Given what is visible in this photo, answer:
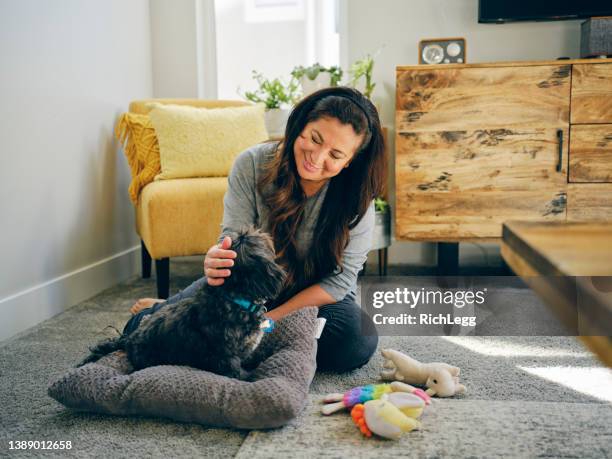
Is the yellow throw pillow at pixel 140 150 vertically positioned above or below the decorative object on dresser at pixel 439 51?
below

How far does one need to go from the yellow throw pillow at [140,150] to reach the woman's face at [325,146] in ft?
4.77

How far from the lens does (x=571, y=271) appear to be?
0.58 metres

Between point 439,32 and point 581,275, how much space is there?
2993 millimetres

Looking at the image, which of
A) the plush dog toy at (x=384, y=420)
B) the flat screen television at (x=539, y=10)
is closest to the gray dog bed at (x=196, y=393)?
the plush dog toy at (x=384, y=420)

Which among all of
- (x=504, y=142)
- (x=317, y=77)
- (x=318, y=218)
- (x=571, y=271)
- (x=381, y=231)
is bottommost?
(x=381, y=231)

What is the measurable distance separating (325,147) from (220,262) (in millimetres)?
429

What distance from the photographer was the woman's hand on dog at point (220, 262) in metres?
1.29

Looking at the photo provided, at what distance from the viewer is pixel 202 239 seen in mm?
2611

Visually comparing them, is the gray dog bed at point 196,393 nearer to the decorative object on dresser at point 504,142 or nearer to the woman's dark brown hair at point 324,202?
the woman's dark brown hair at point 324,202

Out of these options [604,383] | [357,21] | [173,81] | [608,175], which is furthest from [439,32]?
[604,383]

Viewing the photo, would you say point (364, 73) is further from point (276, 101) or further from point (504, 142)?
point (504, 142)

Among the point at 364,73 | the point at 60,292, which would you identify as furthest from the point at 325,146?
the point at 364,73

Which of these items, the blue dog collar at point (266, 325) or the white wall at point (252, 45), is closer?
the blue dog collar at point (266, 325)

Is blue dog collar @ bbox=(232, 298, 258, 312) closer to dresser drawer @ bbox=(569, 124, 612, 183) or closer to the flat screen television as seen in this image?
dresser drawer @ bbox=(569, 124, 612, 183)
